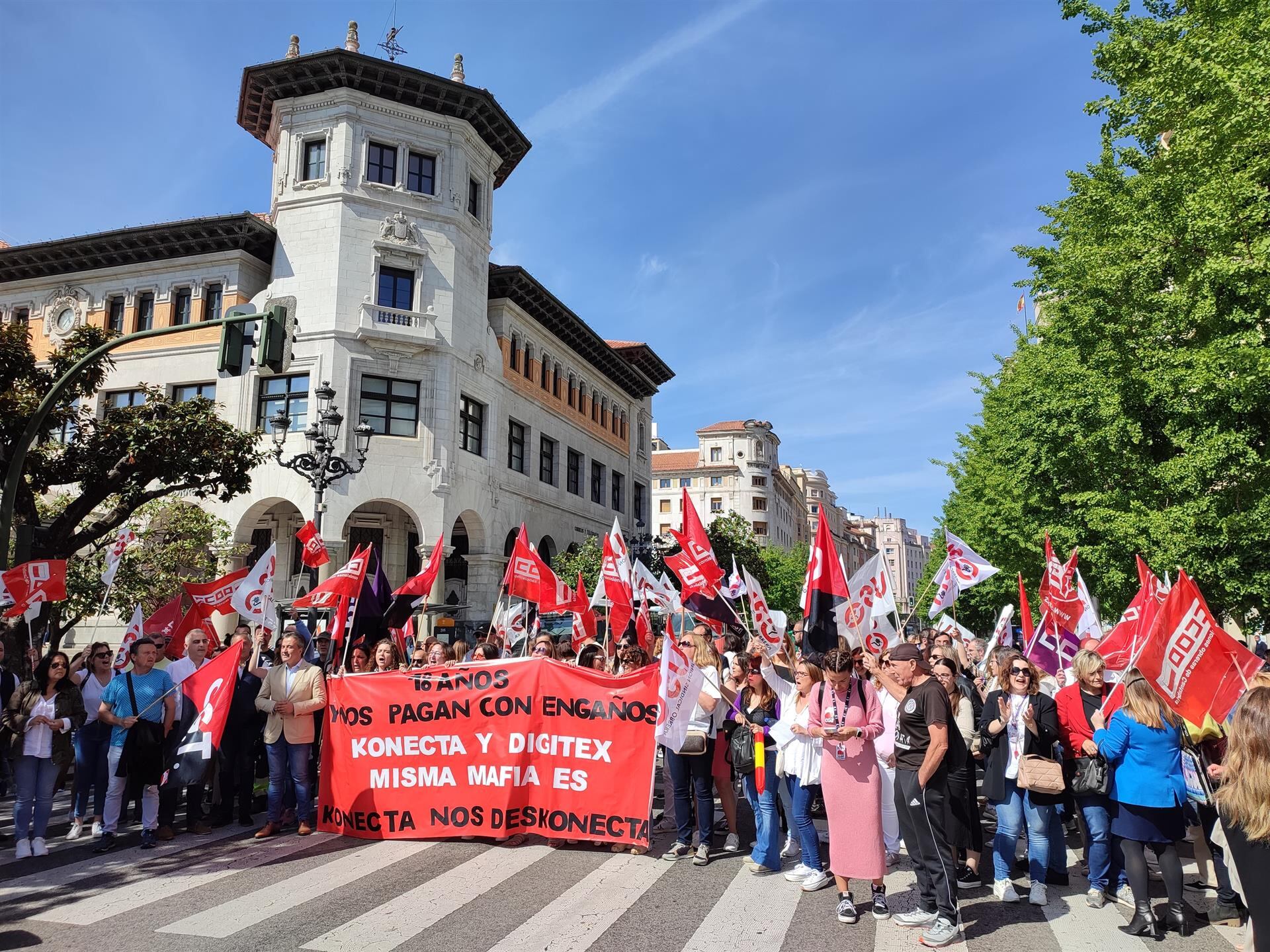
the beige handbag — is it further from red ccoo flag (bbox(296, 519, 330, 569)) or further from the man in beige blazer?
red ccoo flag (bbox(296, 519, 330, 569))

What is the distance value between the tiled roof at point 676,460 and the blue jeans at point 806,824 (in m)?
90.4

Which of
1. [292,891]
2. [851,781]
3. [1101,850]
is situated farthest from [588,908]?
[1101,850]

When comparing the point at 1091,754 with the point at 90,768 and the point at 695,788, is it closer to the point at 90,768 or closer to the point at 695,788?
the point at 695,788

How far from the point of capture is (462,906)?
618cm

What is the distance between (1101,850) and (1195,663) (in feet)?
5.33

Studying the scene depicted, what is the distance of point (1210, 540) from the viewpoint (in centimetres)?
1417

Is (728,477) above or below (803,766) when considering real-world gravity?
above

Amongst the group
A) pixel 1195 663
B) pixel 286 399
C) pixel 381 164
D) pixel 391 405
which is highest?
pixel 381 164

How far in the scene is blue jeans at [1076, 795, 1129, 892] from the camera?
646cm

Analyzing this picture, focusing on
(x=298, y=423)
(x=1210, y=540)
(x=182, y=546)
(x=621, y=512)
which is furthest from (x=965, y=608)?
(x=182, y=546)

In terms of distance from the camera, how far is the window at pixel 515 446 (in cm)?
3430

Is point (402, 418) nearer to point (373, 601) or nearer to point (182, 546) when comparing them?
point (182, 546)

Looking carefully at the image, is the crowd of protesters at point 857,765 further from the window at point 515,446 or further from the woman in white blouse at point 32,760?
the window at point 515,446

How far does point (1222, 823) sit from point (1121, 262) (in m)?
14.0
